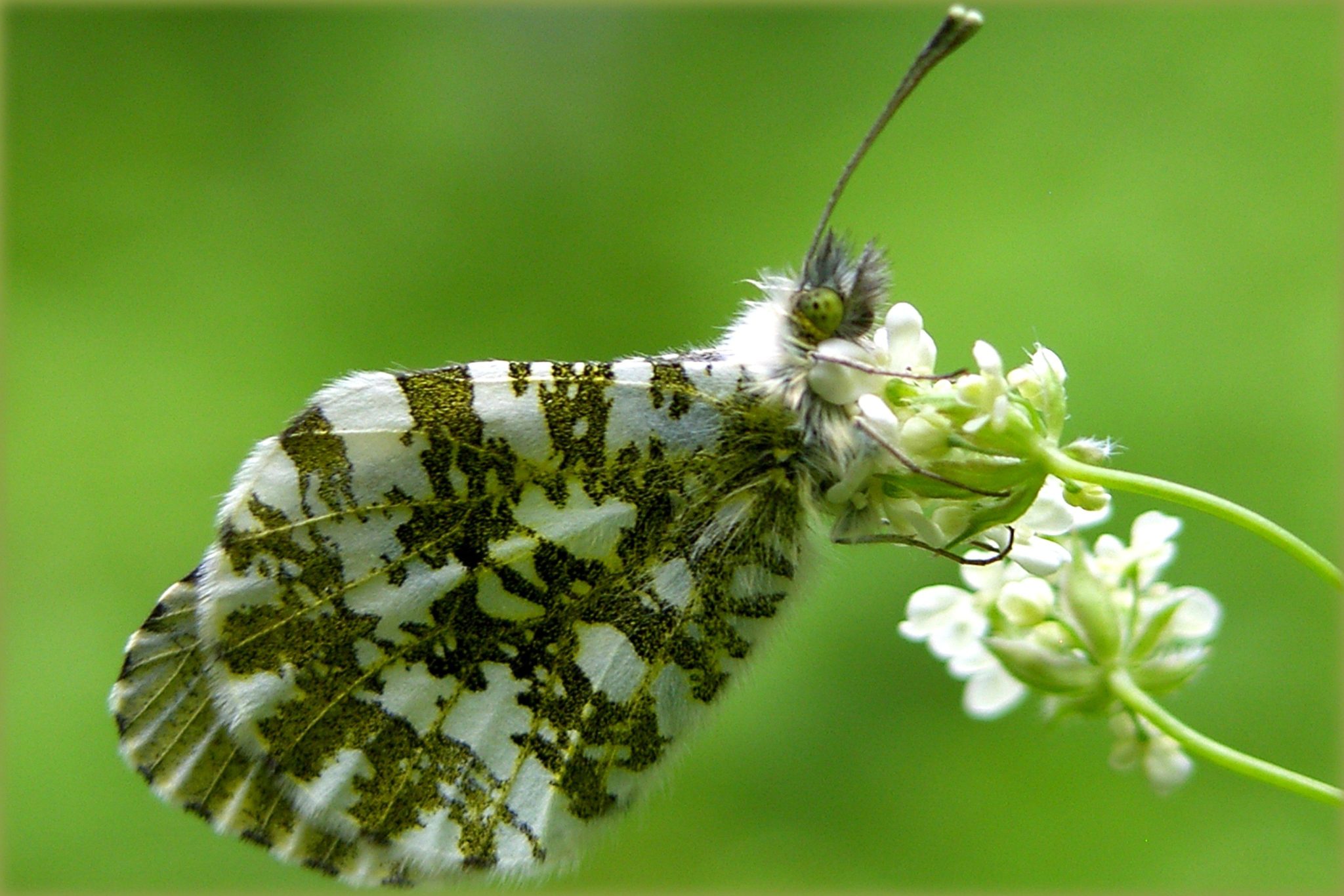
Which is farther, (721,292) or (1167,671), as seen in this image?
(721,292)

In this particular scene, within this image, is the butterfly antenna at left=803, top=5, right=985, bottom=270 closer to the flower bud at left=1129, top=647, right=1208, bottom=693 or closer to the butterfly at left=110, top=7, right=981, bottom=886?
the butterfly at left=110, top=7, right=981, bottom=886

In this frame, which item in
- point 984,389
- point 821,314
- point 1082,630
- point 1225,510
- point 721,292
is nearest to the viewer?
point 1225,510

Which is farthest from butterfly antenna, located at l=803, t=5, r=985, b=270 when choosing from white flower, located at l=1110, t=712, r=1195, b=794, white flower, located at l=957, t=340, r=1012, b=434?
white flower, located at l=1110, t=712, r=1195, b=794

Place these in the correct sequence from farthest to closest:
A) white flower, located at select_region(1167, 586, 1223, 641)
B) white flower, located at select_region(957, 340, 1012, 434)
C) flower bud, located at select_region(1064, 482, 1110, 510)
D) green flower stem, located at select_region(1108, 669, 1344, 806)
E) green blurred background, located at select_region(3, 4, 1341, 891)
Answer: green blurred background, located at select_region(3, 4, 1341, 891)
white flower, located at select_region(1167, 586, 1223, 641)
flower bud, located at select_region(1064, 482, 1110, 510)
white flower, located at select_region(957, 340, 1012, 434)
green flower stem, located at select_region(1108, 669, 1344, 806)

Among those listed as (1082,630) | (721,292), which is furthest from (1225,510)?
(721,292)

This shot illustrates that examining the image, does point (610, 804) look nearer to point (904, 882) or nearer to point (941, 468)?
point (941, 468)

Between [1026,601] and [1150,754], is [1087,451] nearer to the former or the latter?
[1026,601]

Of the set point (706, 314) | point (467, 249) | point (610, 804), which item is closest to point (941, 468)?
point (610, 804)
